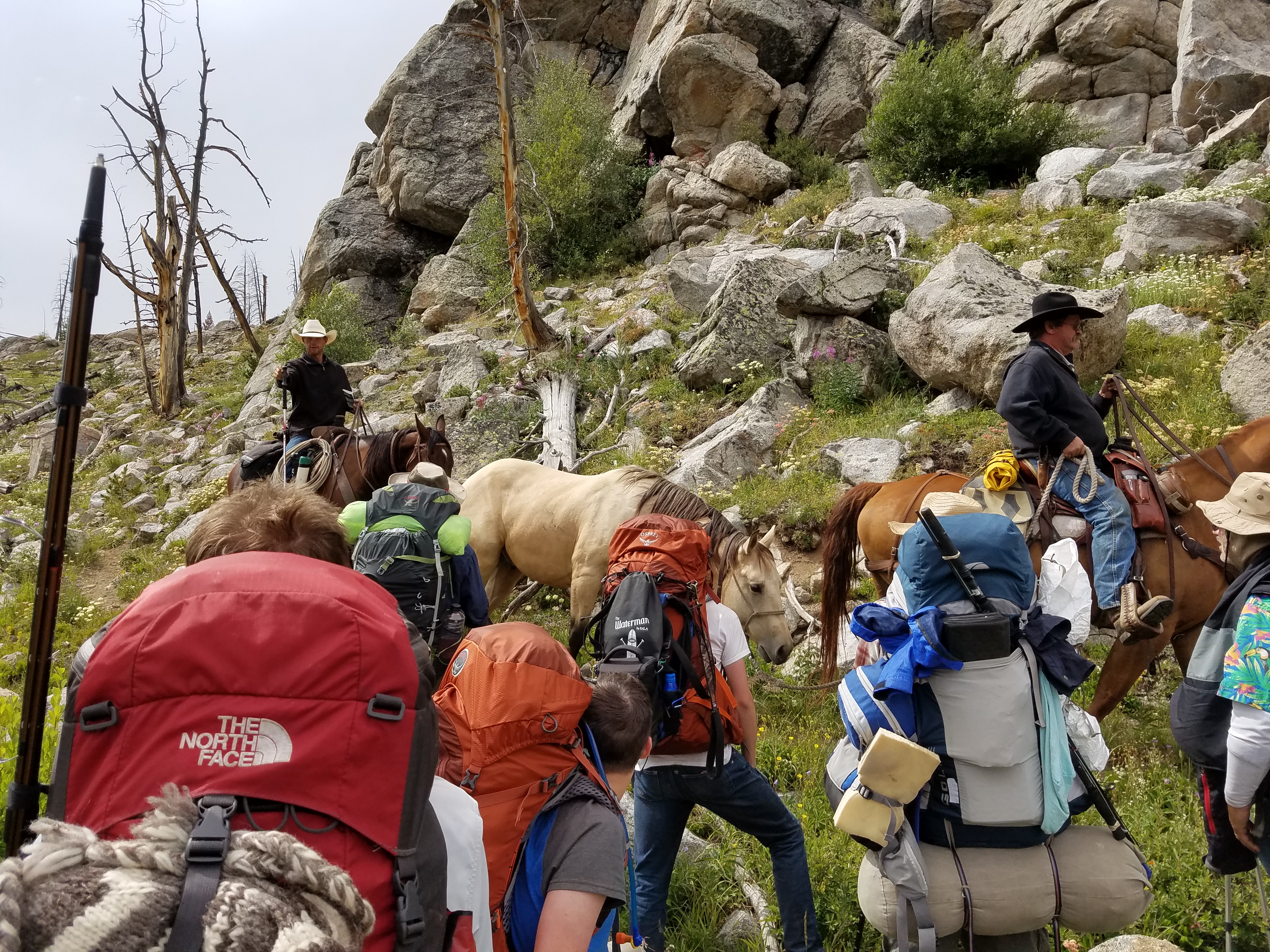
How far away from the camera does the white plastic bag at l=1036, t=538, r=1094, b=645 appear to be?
249 cm

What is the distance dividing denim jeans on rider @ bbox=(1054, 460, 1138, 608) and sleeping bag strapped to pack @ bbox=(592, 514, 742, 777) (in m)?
3.18

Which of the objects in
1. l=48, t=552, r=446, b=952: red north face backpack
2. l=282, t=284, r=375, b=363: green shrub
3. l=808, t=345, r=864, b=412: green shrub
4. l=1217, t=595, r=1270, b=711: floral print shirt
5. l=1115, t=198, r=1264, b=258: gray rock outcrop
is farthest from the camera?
l=282, t=284, r=375, b=363: green shrub

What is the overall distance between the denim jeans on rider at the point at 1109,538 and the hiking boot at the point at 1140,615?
8cm

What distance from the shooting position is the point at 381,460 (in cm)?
738

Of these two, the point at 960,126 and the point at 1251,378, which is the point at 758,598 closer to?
the point at 1251,378

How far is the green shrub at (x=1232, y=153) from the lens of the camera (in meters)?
14.3

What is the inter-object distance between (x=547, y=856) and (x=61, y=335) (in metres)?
53.8

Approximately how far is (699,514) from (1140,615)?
288cm

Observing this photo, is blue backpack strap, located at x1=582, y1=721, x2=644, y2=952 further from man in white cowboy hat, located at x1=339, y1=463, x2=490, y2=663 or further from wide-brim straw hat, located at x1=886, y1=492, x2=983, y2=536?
wide-brim straw hat, located at x1=886, y1=492, x2=983, y2=536

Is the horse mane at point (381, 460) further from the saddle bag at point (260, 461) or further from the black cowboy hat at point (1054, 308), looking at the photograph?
the black cowboy hat at point (1054, 308)

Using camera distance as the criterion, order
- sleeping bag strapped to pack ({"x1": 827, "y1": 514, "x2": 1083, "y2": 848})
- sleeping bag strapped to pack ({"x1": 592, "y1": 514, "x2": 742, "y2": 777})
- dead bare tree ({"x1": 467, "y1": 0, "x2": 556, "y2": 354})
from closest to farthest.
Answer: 1. sleeping bag strapped to pack ({"x1": 827, "y1": 514, "x2": 1083, "y2": 848})
2. sleeping bag strapped to pack ({"x1": 592, "y1": 514, "x2": 742, "y2": 777})
3. dead bare tree ({"x1": 467, "y1": 0, "x2": 556, "y2": 354})

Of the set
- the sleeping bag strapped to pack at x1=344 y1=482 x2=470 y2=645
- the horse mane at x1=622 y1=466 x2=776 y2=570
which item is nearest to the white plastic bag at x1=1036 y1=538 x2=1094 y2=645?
the horse mane at x1=622 y1=466 x2=776 y2=570

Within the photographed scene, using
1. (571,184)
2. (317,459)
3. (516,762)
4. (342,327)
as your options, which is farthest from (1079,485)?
(571,184)

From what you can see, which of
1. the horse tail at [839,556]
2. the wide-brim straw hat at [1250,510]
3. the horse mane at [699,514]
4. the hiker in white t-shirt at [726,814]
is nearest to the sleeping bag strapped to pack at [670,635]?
the hiker in white t-shirt at [726,814]
